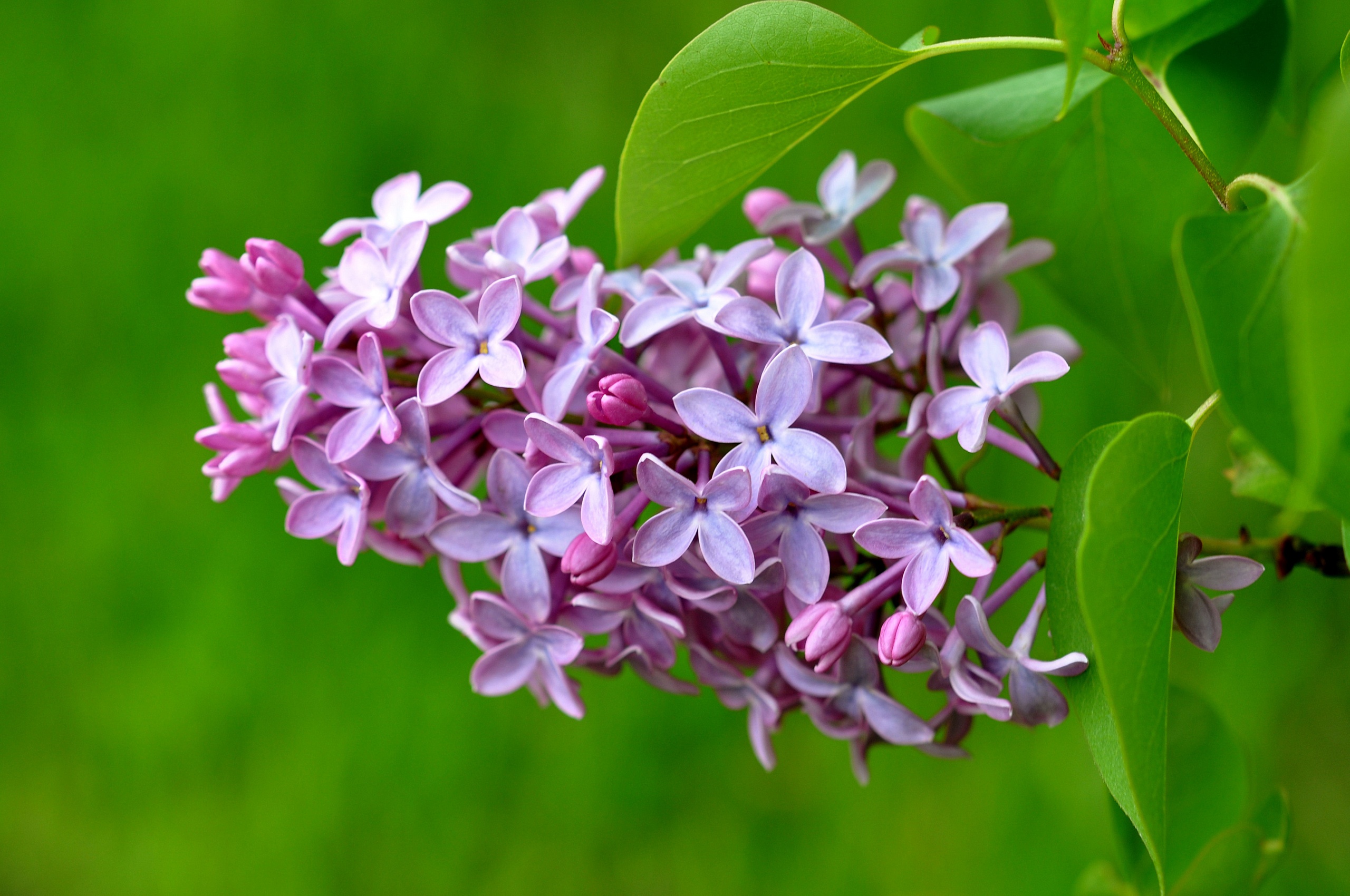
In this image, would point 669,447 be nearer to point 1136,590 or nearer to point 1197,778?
point 1136,590

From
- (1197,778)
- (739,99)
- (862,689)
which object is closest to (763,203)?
(739,99)

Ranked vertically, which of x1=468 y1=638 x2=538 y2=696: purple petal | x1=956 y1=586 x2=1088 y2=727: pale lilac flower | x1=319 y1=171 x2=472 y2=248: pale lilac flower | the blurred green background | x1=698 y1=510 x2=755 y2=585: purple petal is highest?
x1=319 y1=171 x2=472 y2=248: pale lilac flower

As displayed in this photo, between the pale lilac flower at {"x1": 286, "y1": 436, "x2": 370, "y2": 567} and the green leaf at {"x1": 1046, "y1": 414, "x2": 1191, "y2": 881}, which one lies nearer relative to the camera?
the green leaf at {"x1": 1046, "y1": 414, "x2": 1191, "y2": 881}

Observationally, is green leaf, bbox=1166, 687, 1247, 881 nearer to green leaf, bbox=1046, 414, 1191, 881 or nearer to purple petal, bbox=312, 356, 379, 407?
green leaf, bbox=1046, 414, 1191, 881

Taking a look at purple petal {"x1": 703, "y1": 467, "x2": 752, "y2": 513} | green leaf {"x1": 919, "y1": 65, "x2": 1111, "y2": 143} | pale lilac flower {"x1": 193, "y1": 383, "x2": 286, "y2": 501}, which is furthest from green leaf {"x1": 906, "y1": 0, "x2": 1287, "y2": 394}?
pale lilac flower {"x1": 193, "y1": 383, "x2": 286, "y2": 501}

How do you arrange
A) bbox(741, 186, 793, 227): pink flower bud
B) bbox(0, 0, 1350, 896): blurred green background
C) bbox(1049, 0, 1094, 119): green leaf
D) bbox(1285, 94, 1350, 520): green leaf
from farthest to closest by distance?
bbox(0, 0, 1350, 896): blurred green background < bbox(741, 186, 793, 227): pink flower bud < bbox(1049, 0, 1094, 119): green leaf < bbox(1285, 94, 1350, 520): green leaf

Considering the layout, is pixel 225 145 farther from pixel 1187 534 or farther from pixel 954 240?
pixel 1187 534

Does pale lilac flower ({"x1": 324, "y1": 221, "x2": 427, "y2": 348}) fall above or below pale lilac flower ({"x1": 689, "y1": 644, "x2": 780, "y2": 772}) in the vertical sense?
above

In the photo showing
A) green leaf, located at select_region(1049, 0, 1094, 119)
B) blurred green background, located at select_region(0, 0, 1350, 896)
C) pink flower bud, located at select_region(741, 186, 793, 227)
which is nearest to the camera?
green leaf, located at select_region(1049, 0, 1094, 119)

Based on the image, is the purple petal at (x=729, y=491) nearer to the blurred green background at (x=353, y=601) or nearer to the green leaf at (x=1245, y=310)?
the green leaf at (x=1245, y=310)
